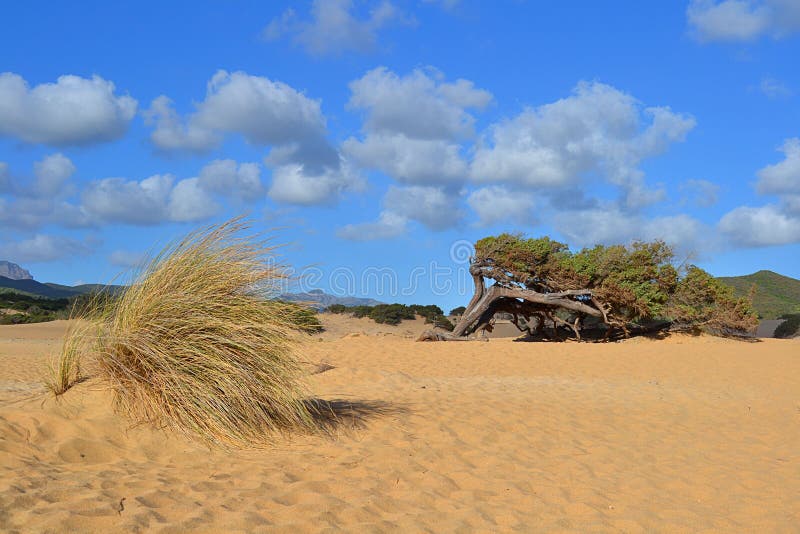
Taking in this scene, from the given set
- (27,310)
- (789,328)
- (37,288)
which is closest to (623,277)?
(789,328)

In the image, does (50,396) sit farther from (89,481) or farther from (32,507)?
(32,507)

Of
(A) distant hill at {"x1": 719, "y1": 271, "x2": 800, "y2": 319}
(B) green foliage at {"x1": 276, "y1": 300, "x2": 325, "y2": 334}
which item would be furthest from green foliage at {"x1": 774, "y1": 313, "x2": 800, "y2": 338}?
(B) green foliage at {"x1": 276, "y1": 300, "x2": 325, "y2": 334}

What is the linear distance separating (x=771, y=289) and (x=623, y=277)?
41441 mm

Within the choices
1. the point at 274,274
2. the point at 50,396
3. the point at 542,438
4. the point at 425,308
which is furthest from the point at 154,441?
the point at 425,308

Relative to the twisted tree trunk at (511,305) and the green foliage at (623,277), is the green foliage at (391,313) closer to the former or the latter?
the twisted tree trunk at (511,305)

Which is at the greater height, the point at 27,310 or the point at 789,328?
the point at 789,328

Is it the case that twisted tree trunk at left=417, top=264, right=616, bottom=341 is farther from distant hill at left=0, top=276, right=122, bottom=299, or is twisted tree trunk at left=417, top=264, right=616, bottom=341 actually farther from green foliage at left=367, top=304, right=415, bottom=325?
distant hill at left=0, top=276, right=122, bottom=299

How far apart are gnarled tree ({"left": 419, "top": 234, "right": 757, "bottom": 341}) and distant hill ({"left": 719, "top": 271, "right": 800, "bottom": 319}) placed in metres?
29.8

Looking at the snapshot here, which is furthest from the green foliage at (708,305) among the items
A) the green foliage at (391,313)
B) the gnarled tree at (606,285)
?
the green foliage at (391,313)

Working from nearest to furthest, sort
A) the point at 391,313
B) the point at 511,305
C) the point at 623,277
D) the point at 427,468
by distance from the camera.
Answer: the point at 427,468 → the point at 623,277 → the point at 511,305 → the point at 391,313

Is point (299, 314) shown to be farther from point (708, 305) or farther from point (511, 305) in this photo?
point (708, 305)

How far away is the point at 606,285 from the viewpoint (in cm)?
2172

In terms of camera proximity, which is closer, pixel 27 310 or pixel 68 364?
pixel 68 364

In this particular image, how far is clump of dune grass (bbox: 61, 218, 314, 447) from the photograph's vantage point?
5406 millimetres
